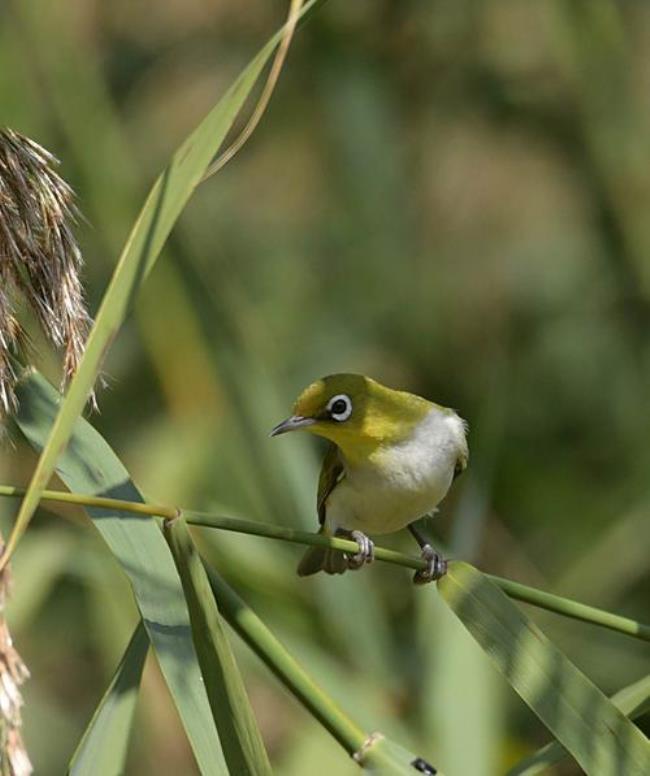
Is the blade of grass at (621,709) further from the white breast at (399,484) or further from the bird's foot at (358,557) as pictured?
the white breast at (399,484)

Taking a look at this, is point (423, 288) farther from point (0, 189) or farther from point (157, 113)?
point (0, 189)

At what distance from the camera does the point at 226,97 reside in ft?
4.55

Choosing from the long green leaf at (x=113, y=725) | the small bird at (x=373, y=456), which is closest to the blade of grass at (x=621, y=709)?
the long green leaf at (x=113, y=725)

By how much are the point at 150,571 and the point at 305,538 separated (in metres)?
0.16

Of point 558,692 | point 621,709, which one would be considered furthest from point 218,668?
point 621,709

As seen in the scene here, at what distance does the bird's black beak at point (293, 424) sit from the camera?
2.45 metres

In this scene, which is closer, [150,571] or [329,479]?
[150,571]

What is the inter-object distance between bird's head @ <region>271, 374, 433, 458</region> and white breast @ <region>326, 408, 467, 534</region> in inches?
1.1

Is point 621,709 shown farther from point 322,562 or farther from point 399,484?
point 322,562

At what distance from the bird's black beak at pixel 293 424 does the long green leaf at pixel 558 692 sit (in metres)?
0.86

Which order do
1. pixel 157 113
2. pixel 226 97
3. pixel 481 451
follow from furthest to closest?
1. pixel 157 113
2. pixel 481 451
3. pixel 226 97

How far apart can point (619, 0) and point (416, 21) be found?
54 centimetres

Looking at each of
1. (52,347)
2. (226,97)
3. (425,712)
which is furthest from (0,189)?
(425,712)

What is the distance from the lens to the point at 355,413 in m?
2.62
